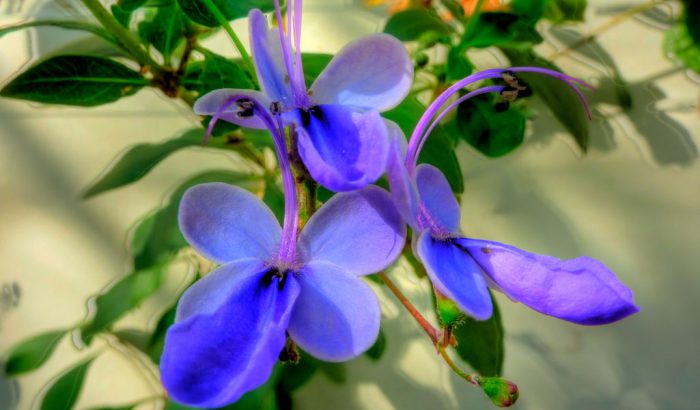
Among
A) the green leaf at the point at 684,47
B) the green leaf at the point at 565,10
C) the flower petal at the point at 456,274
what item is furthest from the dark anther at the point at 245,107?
the green leaf at the point at 684,47

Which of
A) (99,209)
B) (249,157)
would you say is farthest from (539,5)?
(99,209)

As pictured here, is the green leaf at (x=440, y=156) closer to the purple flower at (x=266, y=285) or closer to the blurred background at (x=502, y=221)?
the purple flower at (x=266, y=285)

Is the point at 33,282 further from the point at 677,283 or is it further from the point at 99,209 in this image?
the point at 677,283

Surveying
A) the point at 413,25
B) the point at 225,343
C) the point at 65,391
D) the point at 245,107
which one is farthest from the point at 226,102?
the point at 65,391

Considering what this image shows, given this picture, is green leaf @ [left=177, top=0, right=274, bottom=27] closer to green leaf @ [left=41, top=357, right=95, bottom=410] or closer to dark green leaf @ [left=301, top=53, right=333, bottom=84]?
dark green leaf @ [left=301, top=53, right=333, bottom=84]

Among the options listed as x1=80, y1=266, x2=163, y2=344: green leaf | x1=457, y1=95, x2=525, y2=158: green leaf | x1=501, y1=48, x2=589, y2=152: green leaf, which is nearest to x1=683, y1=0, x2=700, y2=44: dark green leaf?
x1=501, y1=48, x2=589, y2=152: green leaf
